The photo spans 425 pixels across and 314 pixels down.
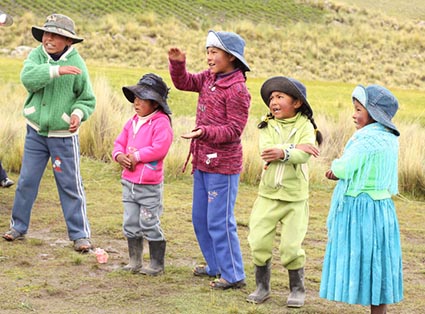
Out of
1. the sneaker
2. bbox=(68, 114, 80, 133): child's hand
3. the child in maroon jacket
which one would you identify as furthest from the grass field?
bbox=(68, 114, 80, 133): child's hand

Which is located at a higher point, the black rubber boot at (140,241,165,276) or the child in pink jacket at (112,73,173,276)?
the child in pink jacket at (112,73,173,276)

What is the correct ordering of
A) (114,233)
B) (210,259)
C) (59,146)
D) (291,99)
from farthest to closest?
(114,233) < (59,146) < (210,259) < (291,99)

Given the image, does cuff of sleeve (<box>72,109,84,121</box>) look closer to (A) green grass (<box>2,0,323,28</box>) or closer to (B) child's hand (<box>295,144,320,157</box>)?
(B) child's hand (<box>295,144,320,157</box>)

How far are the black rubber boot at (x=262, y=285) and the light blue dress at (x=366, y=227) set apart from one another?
61 centimetres

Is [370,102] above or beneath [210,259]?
above

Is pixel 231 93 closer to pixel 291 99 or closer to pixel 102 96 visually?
pixel 291 99

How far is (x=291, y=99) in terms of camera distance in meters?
6.16

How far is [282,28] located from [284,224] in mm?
33233

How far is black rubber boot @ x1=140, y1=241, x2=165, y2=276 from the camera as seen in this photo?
6809 mm

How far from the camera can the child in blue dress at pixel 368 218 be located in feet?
18.7

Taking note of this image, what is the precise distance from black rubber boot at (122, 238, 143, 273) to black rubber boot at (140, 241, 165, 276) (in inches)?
2.7

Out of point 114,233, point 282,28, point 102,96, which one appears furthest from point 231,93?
point 282,28

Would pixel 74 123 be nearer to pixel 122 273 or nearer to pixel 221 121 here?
pixel 122 273

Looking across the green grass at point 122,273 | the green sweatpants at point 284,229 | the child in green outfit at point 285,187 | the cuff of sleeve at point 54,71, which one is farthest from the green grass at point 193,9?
the green sweatpants at point 284,229
